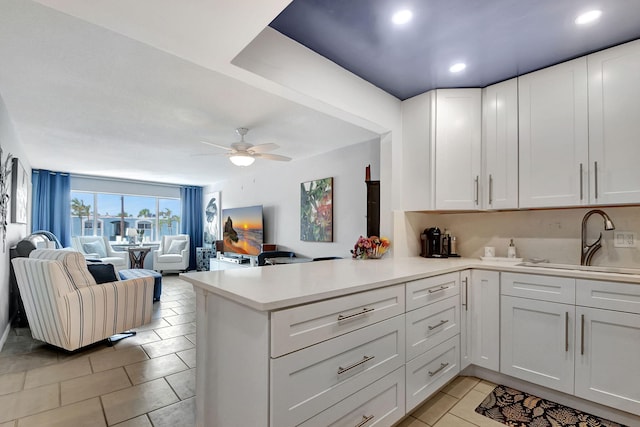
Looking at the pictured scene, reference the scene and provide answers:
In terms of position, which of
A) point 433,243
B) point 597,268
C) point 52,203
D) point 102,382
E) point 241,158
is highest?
point 241,158

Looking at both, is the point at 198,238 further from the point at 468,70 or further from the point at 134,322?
the point at 468,70

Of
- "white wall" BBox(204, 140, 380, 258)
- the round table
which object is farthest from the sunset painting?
the round table

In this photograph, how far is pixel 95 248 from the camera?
6.60 metres

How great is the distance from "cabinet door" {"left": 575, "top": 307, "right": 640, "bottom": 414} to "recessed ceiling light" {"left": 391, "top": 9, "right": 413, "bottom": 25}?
2.00 m

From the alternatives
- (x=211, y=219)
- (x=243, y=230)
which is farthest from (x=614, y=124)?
(x=211, y=219)

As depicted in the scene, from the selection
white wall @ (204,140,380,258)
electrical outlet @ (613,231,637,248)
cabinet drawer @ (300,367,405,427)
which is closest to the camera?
cabinet drawer @ (300,367,405,427)

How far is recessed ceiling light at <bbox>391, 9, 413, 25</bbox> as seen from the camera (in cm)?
168

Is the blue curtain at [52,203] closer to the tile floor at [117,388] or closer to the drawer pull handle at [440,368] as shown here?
Answer: the tile floor at [117,388]

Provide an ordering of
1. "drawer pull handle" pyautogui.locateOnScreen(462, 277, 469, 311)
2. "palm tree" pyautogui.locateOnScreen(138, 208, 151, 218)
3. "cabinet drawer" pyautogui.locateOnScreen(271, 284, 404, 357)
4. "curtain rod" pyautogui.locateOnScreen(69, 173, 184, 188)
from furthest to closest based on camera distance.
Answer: "palm tree" pyautogui.locateOnScreen(138, 208, 151, 218)
"curtain rod" pyautogui.locateOnScreen(69, 173, 184, 188)
"drawer pull handle" pyautogui.locateOnScreen(462, 277, 469, 311)
"cabinet drawer" pyautogui.locateOnScreen(271, 284, 404, 357)

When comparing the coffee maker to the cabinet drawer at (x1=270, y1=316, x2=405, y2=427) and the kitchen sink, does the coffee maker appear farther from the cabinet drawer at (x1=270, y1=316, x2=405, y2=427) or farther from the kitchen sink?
the cabinet drawer at (x1=270, y1=316, x2=405, y2=427)

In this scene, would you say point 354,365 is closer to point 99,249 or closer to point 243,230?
point 243,230

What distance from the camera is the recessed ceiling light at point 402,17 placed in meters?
1.68

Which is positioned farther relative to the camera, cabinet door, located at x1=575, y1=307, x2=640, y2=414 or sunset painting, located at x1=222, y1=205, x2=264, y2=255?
sunset painting, located at x1=222, y1=205, x2=264, y2=255

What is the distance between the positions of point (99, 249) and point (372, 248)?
6.63m
